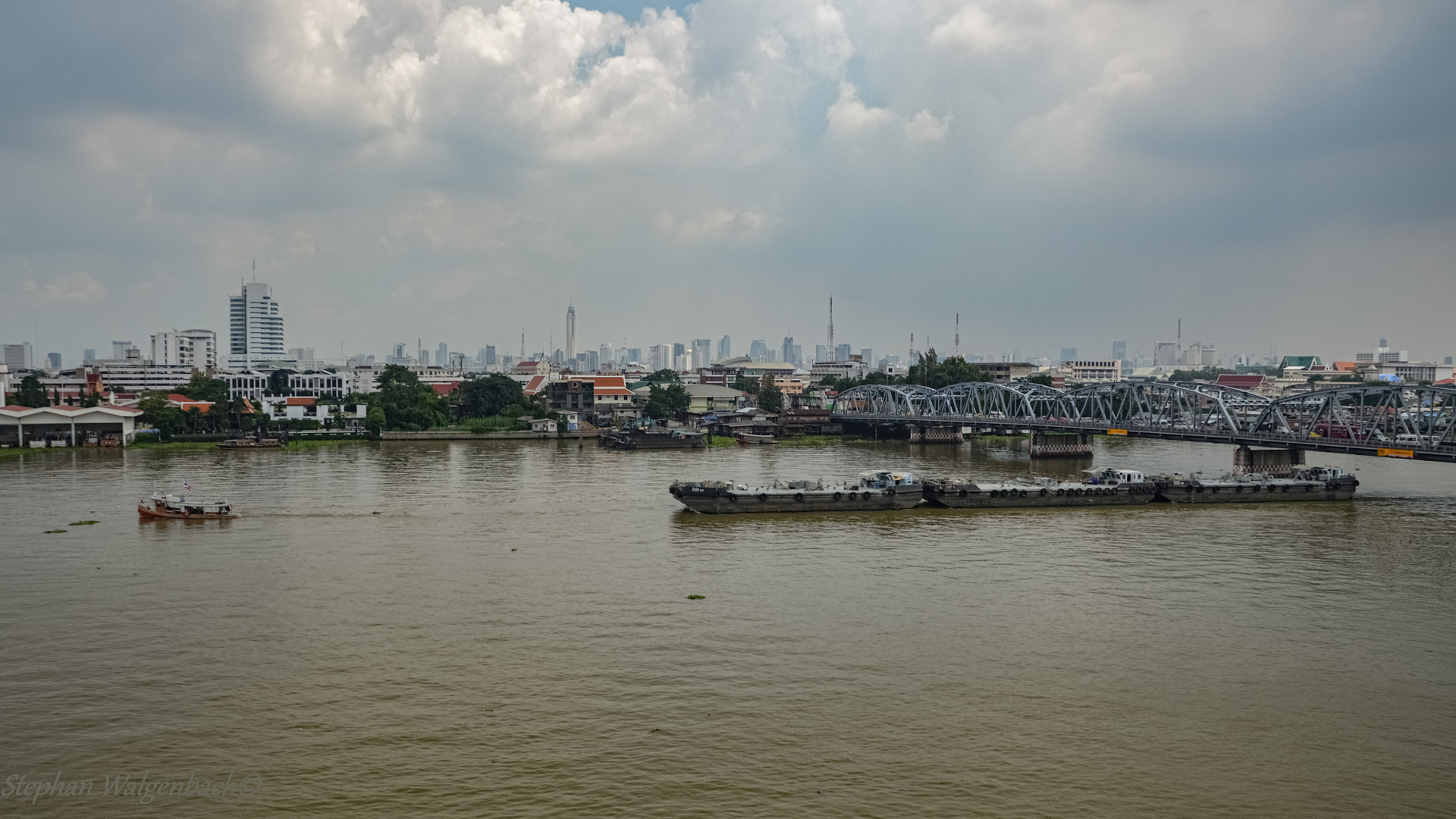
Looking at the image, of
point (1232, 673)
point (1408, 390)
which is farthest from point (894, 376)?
point (1232, 673)

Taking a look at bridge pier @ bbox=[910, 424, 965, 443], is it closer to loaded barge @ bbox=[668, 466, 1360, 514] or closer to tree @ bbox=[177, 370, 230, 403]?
loaded barge @ bbox=[668, 466, 1360, 514]

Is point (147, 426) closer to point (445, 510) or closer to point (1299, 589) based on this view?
point (445, 510)

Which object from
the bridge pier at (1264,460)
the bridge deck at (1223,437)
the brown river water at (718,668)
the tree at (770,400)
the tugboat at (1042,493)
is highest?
the tree at (770,400)

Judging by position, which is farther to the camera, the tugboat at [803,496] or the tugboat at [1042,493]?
the tugboat at [1042,493]

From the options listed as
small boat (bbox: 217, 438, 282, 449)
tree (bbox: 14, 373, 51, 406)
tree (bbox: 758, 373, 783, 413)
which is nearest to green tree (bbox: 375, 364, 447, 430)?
small boat (bbox: 217, 438, 282, 449)

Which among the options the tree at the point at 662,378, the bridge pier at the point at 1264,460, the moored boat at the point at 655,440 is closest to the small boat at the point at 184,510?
the moored boat at the point at 655,440

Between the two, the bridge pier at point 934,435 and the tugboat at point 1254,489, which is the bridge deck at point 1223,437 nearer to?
the bridge pier at point 934,435
